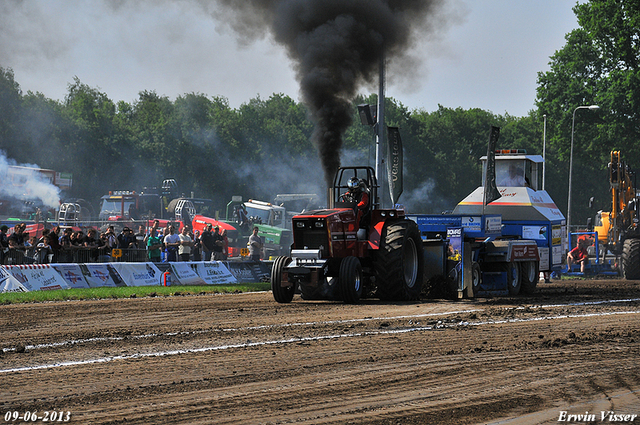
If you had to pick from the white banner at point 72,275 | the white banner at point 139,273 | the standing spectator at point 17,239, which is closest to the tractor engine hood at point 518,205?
the white banner at point 139,273

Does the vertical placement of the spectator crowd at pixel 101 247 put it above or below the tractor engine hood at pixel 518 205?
below

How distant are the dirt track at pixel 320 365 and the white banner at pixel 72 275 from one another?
4.90 metres

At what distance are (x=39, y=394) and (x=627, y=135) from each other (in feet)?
151

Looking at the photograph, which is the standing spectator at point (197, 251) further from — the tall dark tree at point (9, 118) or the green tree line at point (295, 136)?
the tall dark tree at point (9, 118)

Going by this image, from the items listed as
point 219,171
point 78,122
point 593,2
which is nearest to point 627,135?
point 593,2

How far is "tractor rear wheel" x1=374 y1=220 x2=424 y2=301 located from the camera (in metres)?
13.4

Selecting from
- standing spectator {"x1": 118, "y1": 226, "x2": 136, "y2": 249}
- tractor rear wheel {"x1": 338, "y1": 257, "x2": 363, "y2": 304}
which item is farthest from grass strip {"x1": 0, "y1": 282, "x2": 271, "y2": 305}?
tractor rear wheel {"x1": 338, "y1": 257, "x2": 363, "y2": 304}

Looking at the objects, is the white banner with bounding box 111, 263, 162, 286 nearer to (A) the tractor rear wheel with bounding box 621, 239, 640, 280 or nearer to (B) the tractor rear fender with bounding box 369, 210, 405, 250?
(B) the tractor rear fender with bounding box 369, 210, 405, 250

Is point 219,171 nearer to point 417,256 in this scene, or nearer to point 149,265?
point 149,265

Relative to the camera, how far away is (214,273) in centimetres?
2030

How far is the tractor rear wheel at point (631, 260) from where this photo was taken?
23.5 m

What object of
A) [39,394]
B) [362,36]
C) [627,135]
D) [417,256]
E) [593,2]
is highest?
[593,2]

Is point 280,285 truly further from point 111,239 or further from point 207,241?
point 207,241

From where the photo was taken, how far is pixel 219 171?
5791 cm
